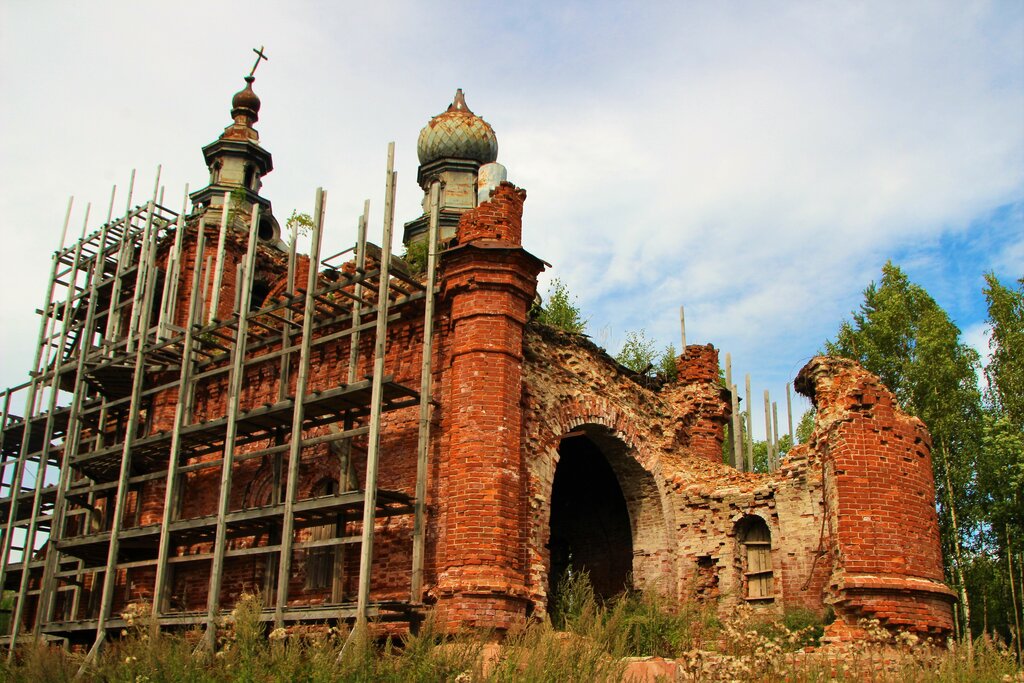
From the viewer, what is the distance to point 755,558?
1370 cm

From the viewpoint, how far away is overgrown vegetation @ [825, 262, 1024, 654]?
18.7 metres

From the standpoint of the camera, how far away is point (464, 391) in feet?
39.4

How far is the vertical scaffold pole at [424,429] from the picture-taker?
1102 cm

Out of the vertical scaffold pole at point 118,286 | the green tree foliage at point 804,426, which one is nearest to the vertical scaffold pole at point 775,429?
the green tree foliage at point 804,426

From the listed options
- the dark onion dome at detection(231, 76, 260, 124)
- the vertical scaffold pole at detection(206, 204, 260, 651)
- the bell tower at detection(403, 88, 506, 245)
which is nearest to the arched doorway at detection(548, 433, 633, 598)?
the vertical scaffold pole at detection(206, 204, 260, 651)

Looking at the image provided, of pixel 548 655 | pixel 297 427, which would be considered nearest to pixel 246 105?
pixel 297 427

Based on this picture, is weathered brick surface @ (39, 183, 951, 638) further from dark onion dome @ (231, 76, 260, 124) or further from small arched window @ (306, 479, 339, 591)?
dark onion dome @ (231, 76, 260, 124)

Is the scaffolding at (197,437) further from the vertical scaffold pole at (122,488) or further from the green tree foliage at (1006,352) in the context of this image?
the green tree foliage at (1006,352)

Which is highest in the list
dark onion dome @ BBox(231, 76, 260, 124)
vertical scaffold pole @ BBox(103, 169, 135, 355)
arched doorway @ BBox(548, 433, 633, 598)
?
dark onion dome @ BBox(231, 76, 260, 124)

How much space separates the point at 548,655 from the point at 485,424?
3.77 meters

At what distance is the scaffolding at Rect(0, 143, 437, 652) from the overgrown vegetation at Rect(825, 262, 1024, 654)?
39.1 feet

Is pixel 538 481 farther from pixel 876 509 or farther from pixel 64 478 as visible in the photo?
pixel 64 478

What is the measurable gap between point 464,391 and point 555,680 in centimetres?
452

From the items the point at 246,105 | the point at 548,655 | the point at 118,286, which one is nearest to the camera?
the point at 548,655
